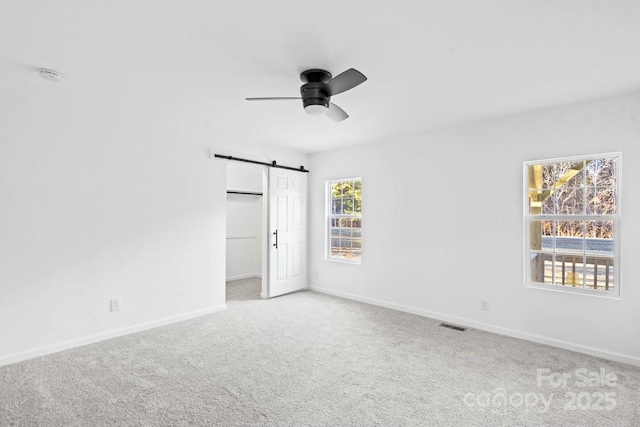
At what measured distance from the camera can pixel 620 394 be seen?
2.45 meters

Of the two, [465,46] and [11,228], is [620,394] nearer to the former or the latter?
[465,46]

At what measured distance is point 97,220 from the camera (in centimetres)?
346

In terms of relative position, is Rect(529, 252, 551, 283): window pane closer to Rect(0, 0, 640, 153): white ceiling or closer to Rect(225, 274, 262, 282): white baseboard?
Rect(0, 0, 640, 153): white ceiling

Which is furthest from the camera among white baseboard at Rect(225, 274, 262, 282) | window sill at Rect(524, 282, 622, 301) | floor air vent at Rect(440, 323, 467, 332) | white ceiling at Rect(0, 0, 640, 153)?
white baseboard at Rect(225, 274, 262, 282)

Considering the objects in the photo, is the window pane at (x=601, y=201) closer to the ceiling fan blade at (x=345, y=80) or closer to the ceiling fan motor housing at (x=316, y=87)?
the ceiling fan blade at (x=345, y=80)

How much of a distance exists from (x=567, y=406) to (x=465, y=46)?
2655 mm

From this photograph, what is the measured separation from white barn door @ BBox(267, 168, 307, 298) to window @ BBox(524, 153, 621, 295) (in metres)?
3.40

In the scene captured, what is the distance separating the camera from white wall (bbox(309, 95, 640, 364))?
3.03 meters

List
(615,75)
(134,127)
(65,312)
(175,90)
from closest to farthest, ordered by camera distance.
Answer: (615,75) → (175,90) → (65,312) → (134,127)

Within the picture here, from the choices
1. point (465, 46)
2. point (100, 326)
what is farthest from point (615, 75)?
point (100, 326)

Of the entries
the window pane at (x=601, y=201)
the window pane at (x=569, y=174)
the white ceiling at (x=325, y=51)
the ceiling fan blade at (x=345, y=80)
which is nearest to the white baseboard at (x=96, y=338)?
the white ceiling at (x=325, y=51)

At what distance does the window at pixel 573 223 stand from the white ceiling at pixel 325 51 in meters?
0.75

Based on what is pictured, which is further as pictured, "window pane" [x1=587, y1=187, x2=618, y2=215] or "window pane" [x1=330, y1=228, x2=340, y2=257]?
"window pane" [x1=330, y1=228, x2=340, y2=257]

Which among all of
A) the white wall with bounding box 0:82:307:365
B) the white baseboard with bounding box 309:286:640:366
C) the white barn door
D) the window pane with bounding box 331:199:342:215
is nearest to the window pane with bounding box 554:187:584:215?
the white baseboard with bounding box 309:286:640:366
